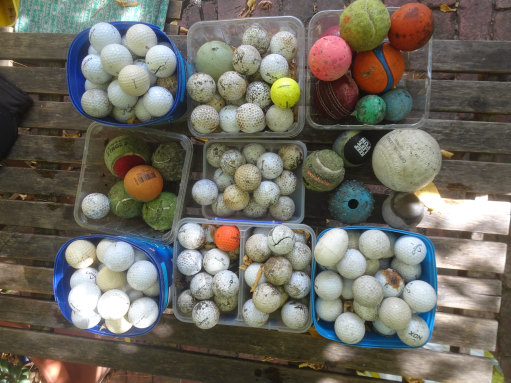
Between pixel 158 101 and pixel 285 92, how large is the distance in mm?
439

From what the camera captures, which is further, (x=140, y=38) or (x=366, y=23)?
(x=140, y=38)

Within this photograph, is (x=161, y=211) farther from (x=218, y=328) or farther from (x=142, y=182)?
(x=218, y=328)

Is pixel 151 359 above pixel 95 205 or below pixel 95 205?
below

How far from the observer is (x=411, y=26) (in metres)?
1.12

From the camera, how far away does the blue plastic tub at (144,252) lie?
1.24 m

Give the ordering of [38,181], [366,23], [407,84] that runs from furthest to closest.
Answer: [38,181]
[407,84]
[366,23]

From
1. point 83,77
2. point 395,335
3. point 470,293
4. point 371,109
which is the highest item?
point 83,77

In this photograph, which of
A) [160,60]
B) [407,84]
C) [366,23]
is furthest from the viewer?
[407,84]

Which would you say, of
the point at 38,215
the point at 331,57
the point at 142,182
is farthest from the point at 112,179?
the point at 331,57

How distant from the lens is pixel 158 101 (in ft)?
3.98

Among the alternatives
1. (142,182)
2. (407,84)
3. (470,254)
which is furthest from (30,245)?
(470,254)

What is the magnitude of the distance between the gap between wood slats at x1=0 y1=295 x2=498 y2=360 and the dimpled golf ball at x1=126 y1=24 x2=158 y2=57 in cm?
107

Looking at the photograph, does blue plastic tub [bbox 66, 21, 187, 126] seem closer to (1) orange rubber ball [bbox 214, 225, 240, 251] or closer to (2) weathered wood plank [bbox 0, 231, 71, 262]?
(1) orange rubber ball [bbox 214, 225, 240, 251]

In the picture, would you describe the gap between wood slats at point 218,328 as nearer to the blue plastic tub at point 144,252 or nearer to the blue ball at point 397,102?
the blue plastic tub at point 144,252
